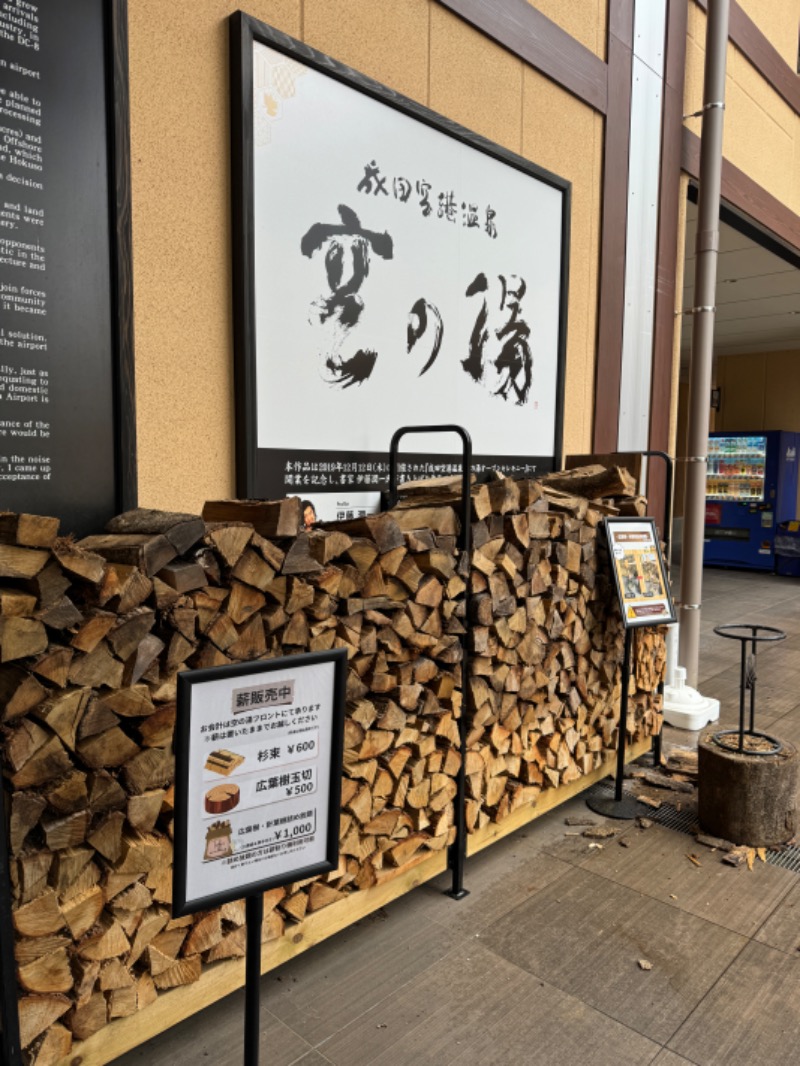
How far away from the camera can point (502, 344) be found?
3.49 m

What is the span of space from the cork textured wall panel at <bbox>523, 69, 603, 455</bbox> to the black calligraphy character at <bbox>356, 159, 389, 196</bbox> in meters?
1.20

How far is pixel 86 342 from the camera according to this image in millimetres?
1907

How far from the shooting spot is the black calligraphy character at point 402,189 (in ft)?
9.45

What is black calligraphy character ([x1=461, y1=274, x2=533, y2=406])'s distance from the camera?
3.36 metres

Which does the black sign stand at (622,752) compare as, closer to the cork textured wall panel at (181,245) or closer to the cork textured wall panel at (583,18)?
the cork textured wall panel at (181,245)

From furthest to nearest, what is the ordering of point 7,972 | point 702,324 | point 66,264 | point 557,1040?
1. point 702,324
2. point 66,264
3. point 557,1040
4. point 7,972

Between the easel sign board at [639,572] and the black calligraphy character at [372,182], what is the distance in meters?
1.53

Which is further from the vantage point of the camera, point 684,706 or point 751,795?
point 684,706

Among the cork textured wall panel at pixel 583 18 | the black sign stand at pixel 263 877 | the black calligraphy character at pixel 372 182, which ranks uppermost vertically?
the cork textured wall panel at pixel 583 18

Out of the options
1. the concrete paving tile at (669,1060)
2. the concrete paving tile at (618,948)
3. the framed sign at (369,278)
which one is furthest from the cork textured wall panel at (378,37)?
the concrete paving tile at (669,1060)

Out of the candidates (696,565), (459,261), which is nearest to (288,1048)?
(459,261)

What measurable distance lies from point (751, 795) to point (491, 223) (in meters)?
2.56

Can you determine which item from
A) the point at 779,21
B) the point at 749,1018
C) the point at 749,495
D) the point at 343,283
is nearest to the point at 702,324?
the point at 343,283

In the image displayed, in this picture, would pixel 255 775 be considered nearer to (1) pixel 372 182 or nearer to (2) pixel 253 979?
(2) pixel 253 979
